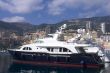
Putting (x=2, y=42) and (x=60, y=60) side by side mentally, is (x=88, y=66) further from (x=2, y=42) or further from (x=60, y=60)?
(x=2, y=42)

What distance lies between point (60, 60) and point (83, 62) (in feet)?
11.1

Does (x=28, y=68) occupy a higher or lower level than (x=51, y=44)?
lower

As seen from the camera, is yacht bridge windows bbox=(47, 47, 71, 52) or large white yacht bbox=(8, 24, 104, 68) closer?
large white yacht bbox=(8, 24, 104, 68)

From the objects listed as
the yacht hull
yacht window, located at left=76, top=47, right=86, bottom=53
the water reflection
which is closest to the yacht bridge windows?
the yacht hull

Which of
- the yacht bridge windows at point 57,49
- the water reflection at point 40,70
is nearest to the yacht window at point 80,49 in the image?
the yacht bridge windows at point 57,49

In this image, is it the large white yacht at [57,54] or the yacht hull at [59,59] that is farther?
A: the large white yacht at [57,54]

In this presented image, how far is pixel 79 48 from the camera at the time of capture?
51969 mm

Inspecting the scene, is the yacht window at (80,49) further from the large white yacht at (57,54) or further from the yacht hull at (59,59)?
the yacht hull at (59,59)

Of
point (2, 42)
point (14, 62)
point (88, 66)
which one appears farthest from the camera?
point (2, 42)

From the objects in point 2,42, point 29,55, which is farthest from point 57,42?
point 2,42

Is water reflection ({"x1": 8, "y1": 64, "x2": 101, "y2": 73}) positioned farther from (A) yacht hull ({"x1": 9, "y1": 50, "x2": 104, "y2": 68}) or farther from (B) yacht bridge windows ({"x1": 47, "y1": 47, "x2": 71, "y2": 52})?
(B) yacht bridge windows ({"x1": 47, "y1": 47, "x2": 71, "y2": 52})

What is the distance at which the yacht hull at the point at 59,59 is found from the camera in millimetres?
50719

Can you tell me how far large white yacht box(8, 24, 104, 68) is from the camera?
5084 cm

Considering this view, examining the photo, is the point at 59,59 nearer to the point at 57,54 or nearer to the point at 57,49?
the point at 57,54
